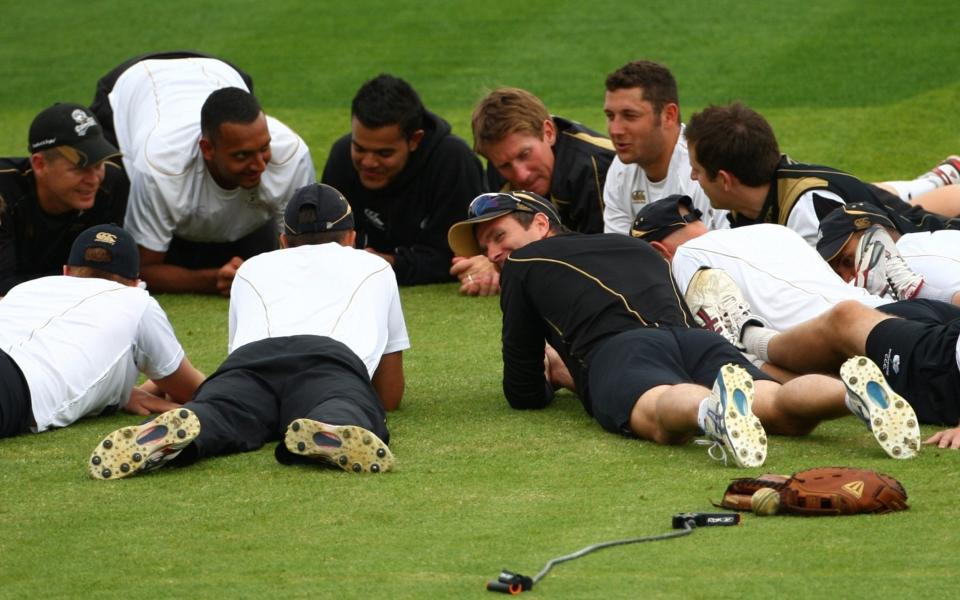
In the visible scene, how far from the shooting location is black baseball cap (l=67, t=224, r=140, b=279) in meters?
6.48

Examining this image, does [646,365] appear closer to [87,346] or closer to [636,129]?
[87,346]

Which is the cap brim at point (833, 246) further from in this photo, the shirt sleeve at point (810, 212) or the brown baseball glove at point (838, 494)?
the brown baseball glove at point (838, 494)

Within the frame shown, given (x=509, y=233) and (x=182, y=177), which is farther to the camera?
(x=182, y=177)

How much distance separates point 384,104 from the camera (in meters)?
9.10

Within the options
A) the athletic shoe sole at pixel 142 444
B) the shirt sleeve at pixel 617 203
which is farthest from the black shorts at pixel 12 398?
the shirt sleeve at pixel 617 203

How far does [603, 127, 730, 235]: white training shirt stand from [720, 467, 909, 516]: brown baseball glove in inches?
164

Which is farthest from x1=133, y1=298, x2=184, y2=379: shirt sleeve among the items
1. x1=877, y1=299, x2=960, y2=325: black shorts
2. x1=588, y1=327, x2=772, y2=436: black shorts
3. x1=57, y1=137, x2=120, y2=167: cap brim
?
x1=877, y1=299, x2=960, y2=325: black shorts

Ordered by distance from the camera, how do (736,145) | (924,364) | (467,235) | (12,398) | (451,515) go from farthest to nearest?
(736,145)
(467,235)
(12,398)
(924,364)
(451,515)

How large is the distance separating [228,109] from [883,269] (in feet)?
13.1

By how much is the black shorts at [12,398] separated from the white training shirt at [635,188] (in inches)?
151

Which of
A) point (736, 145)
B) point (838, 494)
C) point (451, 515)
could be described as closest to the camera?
point (838, 494)

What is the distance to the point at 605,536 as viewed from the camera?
4.30 m

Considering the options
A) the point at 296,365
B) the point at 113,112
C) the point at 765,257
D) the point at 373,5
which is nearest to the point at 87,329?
the point at 296,365

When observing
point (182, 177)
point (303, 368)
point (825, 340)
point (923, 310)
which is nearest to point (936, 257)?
point (923, 310)
